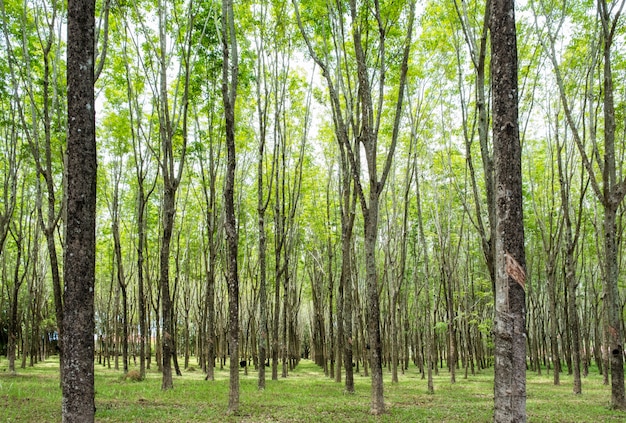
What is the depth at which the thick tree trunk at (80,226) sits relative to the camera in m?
4.15

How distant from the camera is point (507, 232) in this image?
438 cm

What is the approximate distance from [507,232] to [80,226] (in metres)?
4.15

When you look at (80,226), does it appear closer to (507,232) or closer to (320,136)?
(507,232)

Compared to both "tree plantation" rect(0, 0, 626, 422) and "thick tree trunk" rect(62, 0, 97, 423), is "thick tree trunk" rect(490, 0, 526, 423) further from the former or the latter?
"thick tree trunk" rect(62, 0, 97, 423)

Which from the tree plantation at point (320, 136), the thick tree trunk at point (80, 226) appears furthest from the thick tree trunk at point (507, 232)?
the thick tree trunk at point (80, 226)

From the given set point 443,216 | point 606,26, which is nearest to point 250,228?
point 443,216

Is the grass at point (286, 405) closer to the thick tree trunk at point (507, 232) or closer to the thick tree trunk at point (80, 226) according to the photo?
the thick tree trunk at point (80, 226)

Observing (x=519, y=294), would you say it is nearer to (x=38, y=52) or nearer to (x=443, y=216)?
(x=38, y=52)

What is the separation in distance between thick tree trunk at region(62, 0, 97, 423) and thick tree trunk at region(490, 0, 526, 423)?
153 inches

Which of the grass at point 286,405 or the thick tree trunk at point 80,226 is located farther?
the grass at point 286,405

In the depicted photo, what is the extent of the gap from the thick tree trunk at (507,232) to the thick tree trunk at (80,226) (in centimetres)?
388

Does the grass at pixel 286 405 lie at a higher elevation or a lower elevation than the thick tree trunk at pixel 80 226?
lower

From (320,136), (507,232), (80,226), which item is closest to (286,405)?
(80,226)

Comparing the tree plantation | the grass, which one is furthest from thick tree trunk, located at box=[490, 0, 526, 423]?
the grass
